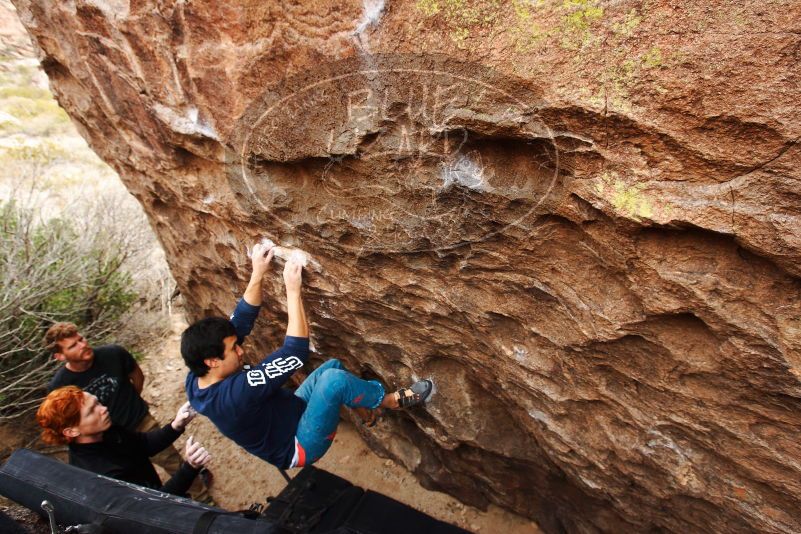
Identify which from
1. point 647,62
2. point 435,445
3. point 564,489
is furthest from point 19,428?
point 647,62

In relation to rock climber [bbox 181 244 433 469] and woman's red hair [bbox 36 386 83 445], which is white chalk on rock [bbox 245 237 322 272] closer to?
rock climber [bbox 181 244 433 469]

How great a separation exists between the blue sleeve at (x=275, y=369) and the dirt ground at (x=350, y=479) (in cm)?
155

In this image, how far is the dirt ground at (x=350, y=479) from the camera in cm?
302

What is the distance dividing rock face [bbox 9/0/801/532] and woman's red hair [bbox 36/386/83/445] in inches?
39.1

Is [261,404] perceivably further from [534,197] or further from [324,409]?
[534,197]

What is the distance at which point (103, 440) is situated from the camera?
2285 mm

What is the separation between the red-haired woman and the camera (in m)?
2.11

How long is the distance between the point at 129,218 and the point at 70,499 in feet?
17.2

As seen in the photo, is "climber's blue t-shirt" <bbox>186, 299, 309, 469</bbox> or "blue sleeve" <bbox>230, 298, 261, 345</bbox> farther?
"blue sleeve" <bbox>230, 298, 261, 345</bbox>

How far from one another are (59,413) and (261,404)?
34.9 inches
